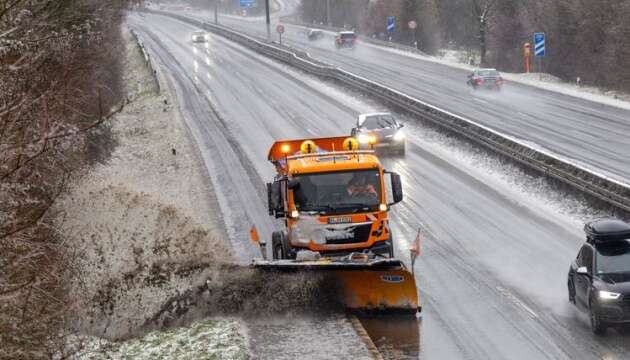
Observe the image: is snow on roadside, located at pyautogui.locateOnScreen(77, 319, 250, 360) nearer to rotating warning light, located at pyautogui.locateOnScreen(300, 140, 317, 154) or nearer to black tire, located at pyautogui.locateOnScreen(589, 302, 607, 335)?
black tire, located at pyautogui.locateOnScreen(589, 302, 607, 335)

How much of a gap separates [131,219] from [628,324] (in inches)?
486

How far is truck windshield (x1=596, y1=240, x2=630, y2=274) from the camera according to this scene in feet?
49.4

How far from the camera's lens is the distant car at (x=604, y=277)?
14.2 m

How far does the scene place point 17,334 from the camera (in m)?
8.97

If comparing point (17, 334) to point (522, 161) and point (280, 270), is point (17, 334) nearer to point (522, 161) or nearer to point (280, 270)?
point (280, 270)

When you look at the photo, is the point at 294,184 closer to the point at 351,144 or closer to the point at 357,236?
the point at 357,236

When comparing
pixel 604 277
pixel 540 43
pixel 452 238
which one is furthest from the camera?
pixel 540 43

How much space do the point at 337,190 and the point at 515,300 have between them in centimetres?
374

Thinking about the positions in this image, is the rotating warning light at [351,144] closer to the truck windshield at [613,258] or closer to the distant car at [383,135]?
the truck windshield at [613,258]

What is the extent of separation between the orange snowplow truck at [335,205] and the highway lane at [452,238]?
1675 mm

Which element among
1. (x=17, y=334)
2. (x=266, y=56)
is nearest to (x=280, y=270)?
(x=17, y=334)

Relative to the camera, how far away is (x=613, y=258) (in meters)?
15.3

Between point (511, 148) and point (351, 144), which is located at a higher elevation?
point (351, 144)

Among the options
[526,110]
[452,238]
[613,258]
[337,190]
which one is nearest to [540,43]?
[526,110]
